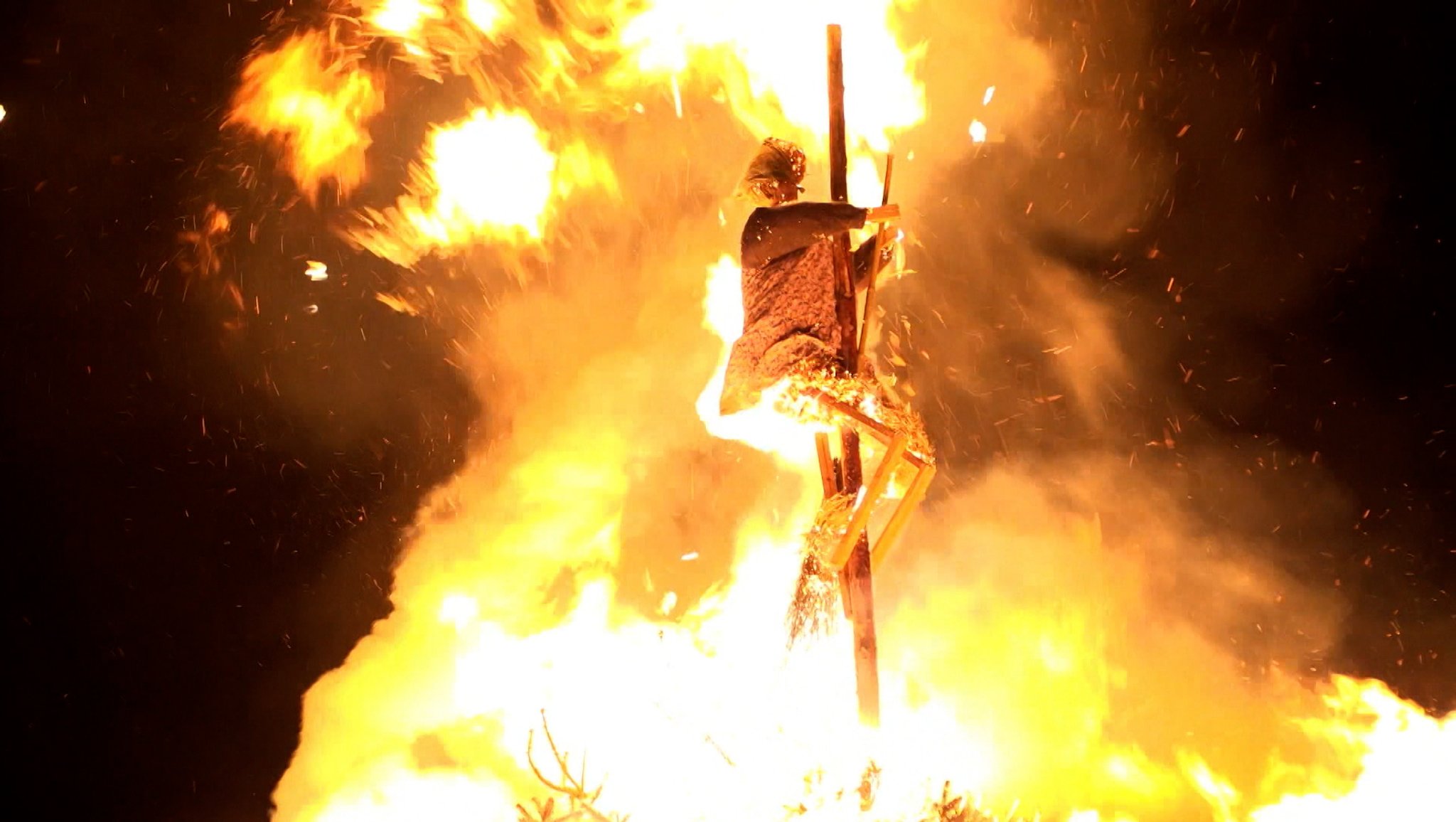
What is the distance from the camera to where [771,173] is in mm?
3908

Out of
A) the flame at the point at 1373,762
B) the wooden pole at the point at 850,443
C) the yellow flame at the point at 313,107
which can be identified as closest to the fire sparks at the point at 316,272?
the yellow flame at the point at 313,107

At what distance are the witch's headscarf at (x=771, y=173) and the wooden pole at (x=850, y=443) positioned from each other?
203mm

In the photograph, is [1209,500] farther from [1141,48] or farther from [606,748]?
[606,748]

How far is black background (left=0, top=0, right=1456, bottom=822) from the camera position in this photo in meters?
4.99

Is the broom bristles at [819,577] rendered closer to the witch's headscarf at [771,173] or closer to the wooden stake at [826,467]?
the wooden stake at [826,467]

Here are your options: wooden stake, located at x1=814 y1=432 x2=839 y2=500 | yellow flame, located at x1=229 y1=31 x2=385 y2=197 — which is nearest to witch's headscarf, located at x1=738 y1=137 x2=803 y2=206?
wooden stake, located at x1=814 y1=432 x2=839 y2=500

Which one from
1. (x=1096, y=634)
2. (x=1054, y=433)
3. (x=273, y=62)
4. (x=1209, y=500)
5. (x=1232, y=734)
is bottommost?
(x=1232, y=734)

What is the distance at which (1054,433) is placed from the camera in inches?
238

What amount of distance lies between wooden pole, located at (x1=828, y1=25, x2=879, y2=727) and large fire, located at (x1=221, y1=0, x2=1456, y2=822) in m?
1.39

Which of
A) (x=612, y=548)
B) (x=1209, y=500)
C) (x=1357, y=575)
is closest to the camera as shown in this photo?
(x=1357, y=575)

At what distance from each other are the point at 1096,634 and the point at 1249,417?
170cm

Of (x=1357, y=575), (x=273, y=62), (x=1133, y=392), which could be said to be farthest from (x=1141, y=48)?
(x=273, y=62)

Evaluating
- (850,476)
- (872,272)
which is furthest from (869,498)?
(872,272)

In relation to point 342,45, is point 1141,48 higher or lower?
higher
